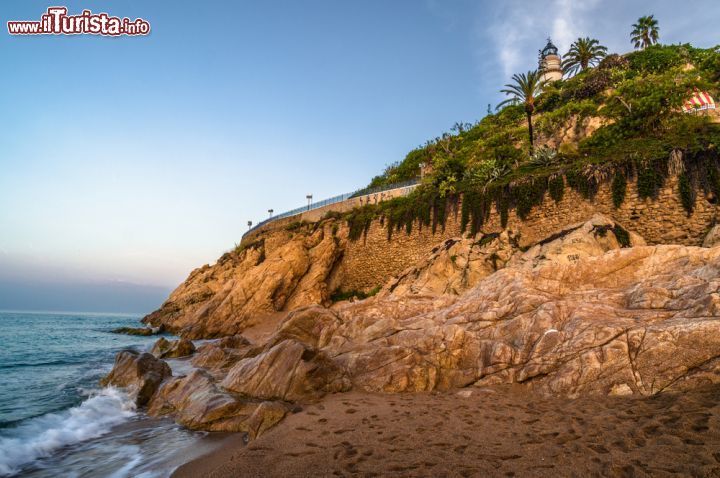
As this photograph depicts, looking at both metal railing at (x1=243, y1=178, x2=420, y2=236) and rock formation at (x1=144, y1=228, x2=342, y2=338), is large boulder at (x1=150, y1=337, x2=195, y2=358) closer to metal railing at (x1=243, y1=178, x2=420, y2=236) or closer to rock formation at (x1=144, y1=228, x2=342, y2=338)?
rock formation at (x1=144, y1=228, x2=342, y2=338)

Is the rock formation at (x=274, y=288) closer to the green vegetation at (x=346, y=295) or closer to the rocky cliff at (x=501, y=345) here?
the green vegetation at (x=346, y=295)

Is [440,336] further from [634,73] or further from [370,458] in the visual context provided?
[634,73]

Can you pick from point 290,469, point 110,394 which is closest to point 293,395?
point 290,469

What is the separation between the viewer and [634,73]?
33.9 metres

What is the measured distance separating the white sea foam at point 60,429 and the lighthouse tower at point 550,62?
7404 cm

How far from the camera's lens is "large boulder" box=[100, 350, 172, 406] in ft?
33.1

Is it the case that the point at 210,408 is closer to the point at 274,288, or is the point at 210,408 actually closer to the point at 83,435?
the point at 83,435

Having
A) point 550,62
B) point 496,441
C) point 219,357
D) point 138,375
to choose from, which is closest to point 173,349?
point 219,357

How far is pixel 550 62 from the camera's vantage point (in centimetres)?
6525

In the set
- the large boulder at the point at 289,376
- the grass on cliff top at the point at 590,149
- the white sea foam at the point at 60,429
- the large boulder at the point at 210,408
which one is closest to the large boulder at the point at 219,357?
the large boulder at the point at 210,408

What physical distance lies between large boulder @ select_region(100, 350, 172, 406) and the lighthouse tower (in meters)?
72.4

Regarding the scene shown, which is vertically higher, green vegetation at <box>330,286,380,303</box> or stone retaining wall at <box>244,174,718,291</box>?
stone retaining wall at <box>244,174,718,291</box>

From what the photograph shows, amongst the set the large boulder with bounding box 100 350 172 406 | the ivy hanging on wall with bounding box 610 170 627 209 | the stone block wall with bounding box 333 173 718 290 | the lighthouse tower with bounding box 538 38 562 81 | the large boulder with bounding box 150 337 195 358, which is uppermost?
the lighthouse tower with bounding box 538 38 562 81

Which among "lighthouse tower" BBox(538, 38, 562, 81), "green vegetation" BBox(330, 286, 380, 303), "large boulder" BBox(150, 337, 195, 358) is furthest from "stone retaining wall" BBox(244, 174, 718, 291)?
"lighthouse tower" BBox(538, 38, 562, 81)
